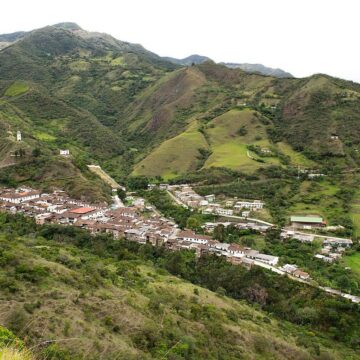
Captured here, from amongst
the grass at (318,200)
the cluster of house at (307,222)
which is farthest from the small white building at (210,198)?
the cluster of house at (307,222)

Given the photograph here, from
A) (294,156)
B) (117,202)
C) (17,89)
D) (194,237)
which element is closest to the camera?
(194,237)

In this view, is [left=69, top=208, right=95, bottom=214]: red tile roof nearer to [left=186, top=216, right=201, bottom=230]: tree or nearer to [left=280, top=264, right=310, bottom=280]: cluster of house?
Result: [left=186, top=216, right=201, bottom=230]: tree

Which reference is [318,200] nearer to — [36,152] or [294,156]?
[294,156]

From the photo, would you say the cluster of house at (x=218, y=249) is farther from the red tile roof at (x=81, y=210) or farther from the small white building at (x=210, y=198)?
the small white building at (x=210, y=198)

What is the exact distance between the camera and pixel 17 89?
11788cm

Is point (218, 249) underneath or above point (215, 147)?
underneath

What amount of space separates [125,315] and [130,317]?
30 centimetres

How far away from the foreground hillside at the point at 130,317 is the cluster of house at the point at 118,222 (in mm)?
7921

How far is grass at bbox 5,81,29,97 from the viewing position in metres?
115

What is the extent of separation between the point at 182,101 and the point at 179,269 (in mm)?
91807

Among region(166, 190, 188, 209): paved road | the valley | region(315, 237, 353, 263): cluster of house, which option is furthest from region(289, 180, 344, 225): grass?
region(166, 190, 188, 209): paved road

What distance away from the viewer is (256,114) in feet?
334

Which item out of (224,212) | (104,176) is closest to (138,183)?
(104,176)

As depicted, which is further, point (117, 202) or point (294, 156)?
point (294, 156)
